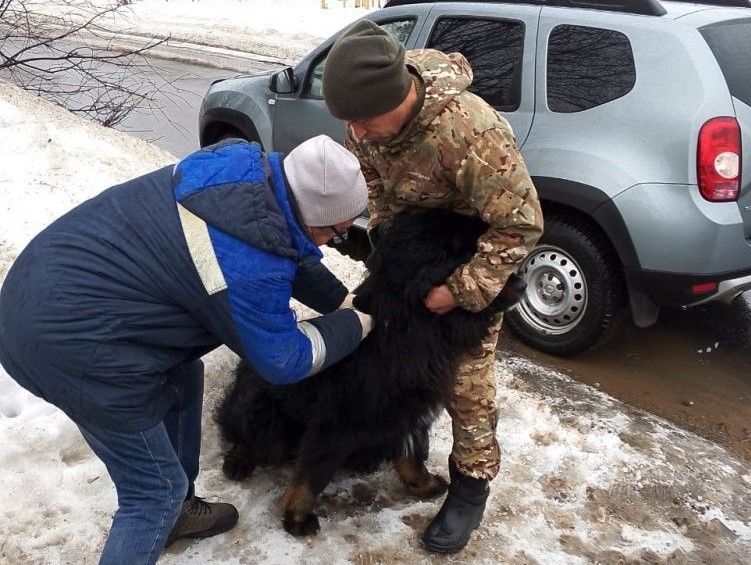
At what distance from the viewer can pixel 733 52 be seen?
3650mm

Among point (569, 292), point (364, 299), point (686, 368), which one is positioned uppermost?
point (364, 299)

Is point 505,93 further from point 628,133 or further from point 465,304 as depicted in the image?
point 465,304

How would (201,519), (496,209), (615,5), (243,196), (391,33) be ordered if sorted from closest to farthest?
(243,196), (496,209), (201,519), (615,5), (391,33)

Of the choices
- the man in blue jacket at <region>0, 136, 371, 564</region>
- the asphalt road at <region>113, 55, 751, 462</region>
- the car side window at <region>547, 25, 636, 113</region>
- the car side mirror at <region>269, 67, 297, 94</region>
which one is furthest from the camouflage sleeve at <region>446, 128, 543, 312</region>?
the car side mirror at <region>269, 67, 297, 94</region>

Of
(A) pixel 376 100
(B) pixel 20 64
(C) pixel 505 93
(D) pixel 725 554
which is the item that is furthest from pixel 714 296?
(B) pixel 20 64

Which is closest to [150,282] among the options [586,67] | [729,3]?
[586,67]

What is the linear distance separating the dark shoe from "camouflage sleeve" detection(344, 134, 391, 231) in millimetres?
1260

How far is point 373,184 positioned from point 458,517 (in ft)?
4.43

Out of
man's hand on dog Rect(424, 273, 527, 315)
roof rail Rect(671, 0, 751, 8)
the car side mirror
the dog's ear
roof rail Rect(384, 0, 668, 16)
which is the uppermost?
roof rail Rect(671, 0, 751, 8)

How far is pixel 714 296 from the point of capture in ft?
12.0

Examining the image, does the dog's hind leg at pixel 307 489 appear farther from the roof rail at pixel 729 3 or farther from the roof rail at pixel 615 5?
the roof rail at pixel 729 3

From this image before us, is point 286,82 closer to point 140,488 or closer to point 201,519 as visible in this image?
point 201,519

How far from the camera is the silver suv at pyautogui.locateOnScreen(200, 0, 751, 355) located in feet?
11.3

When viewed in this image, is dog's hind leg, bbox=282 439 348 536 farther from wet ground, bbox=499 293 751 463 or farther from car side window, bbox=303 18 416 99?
car side window, bbox=303 18 416 99
